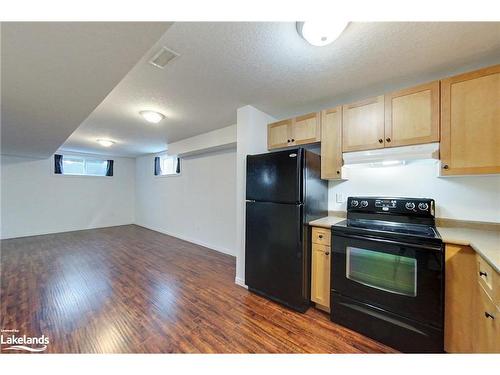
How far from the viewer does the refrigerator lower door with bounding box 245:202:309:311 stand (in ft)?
6.70

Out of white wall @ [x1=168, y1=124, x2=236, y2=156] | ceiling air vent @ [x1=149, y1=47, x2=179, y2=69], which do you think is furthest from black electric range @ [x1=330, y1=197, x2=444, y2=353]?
white wall @ [x1=168, y1=124, x2=236, y2=156]

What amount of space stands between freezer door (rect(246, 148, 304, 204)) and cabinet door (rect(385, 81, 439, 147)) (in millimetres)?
866

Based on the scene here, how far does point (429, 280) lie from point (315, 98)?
209 centimetres

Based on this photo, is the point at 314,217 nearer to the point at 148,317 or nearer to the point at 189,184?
the point at 148,317

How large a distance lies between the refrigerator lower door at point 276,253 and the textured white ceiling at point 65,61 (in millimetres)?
1785

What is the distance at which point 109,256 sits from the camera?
12.4 ft

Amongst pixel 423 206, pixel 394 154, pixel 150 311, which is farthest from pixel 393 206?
pixel 150 311

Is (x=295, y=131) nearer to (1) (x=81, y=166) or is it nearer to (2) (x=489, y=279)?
(2) (x=489, y=279)

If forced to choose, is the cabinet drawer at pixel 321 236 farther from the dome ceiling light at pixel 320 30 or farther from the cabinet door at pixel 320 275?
the dome ceiling light at pixel 320 30

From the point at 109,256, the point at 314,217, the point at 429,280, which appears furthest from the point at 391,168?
the point at 109,256

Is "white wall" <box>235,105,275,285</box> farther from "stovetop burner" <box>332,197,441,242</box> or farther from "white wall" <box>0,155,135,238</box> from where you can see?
"white wall" <box>0,155,135,238</box>

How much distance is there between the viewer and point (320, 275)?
2.06m
